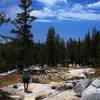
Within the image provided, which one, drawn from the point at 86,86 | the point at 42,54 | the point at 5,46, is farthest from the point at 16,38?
the point at 42,54

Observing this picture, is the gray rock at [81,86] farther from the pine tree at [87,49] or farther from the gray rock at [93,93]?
the pine tree at [87,49]

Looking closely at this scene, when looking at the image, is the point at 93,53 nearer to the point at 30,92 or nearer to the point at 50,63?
the point at 50,63

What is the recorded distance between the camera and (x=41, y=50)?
15300 cm

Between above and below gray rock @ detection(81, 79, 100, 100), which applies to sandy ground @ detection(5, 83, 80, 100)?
below

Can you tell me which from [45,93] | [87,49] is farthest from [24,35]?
[87,49]

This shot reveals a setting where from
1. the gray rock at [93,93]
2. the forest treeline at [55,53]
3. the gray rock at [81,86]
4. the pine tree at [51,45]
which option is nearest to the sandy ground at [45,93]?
the gray rock at [81,86]

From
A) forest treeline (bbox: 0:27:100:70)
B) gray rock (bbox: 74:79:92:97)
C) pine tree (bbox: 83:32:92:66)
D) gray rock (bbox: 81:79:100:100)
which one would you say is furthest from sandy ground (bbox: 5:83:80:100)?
pine tree (bbox: 83:32:92:66)

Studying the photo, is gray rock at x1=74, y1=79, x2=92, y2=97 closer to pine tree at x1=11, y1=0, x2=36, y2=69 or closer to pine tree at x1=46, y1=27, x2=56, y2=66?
pine tree at x1=11, y1=0, x2=36, y2=69

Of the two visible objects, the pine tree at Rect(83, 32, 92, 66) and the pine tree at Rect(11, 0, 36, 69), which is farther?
the pine tree at Rect(83, 32, 92, 66)

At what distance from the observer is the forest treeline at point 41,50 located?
6950 centimetres

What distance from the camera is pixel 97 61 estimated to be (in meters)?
122

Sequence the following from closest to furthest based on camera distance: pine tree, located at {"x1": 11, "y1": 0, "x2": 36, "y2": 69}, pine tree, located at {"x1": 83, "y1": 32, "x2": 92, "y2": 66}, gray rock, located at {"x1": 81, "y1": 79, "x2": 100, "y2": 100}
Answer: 1. gray rock, located at {"x1": 81, "y1": 79, "x2": 100, "y2": 100}
2. pine tree, located at {"x1": 11, "y1": 0, "x2": 36, "y2": 69}
3. pine tree, located at {"x1": 83, "y1": 32, "x2": 92, "y2": 66}

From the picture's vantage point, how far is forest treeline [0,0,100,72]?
69.5m

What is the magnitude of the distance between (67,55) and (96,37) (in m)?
35.3
